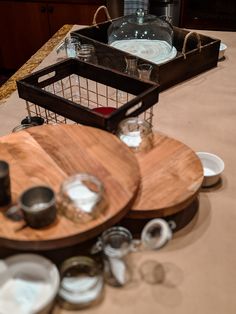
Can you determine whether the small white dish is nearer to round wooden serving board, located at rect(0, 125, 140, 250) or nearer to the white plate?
the white plate

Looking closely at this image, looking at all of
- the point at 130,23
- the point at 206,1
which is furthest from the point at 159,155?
the point at 206,1

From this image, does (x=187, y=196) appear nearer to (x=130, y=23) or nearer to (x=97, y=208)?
(x=97, y=208)

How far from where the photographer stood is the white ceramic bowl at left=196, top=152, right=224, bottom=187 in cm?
97

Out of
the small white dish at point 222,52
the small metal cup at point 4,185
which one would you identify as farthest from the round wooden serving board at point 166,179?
the small white dish at point 222,52

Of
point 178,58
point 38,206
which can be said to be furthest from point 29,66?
point 38,206

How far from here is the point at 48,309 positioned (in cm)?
67

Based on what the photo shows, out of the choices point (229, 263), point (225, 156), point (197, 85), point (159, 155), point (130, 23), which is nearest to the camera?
point (229, 263)

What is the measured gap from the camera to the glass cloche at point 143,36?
1.50 m

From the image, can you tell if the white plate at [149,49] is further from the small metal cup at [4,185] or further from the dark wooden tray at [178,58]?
the small metal cup at [4,185]

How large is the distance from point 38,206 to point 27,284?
5.3 inches

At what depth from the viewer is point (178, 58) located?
1.38 meters

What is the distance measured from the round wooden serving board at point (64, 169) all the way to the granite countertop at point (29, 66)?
55 cm

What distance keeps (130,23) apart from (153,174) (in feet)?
3.15

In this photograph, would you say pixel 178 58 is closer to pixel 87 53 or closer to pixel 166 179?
pixel 87 53
